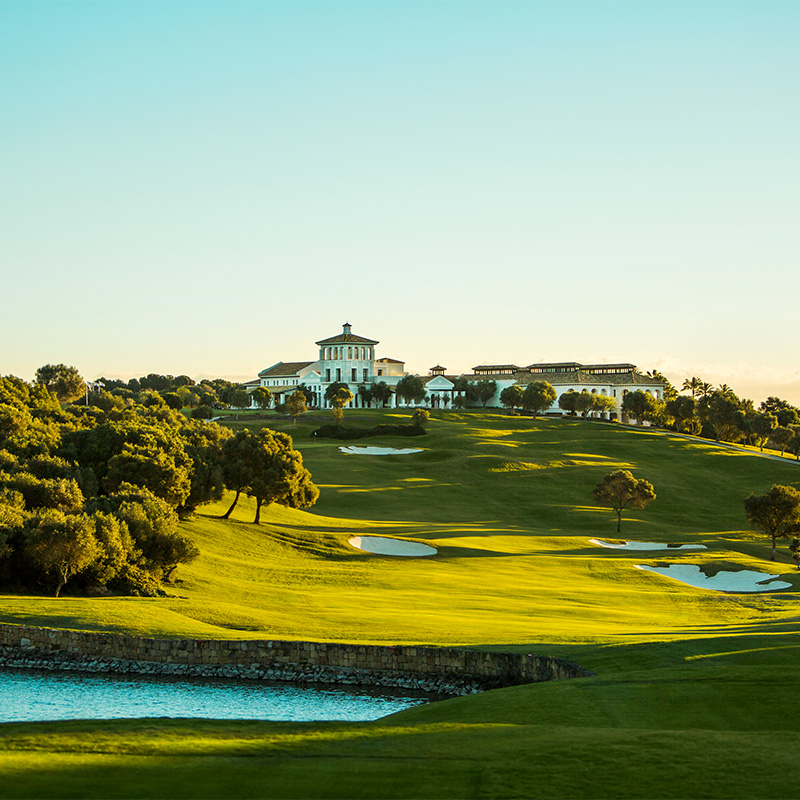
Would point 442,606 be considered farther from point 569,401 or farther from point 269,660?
point 569,401

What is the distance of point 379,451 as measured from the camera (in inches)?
4299

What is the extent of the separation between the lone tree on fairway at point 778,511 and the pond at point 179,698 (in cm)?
4249

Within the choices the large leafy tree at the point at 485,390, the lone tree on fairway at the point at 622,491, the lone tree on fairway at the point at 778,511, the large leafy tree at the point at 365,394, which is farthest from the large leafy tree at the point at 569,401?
the lone tree on fairway at the point at 778,511

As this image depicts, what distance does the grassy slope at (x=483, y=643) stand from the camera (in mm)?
12461

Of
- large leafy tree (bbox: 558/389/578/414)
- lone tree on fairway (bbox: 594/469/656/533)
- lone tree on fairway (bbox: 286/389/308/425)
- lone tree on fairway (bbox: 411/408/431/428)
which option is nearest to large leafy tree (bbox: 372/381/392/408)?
large leafy tree (bbox: 558/389/578/414)

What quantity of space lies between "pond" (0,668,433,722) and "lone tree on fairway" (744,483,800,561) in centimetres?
4249

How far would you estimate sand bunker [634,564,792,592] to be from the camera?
5041cm

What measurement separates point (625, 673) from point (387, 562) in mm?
29472

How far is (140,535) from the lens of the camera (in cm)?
3888

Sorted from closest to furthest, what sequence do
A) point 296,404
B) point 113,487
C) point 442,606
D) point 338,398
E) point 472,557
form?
1. point 442,606
2. point 113,487
3. point 472,557
4. point 296,404
5. point 338,398

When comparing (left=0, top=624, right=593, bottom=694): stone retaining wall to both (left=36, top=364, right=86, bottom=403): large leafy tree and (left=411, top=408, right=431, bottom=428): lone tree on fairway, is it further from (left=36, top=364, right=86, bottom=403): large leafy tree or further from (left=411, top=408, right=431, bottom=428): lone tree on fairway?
(left=36, top=364, right=86, bottom=403): large leafy tree

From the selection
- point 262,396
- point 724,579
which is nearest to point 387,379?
point 262,396

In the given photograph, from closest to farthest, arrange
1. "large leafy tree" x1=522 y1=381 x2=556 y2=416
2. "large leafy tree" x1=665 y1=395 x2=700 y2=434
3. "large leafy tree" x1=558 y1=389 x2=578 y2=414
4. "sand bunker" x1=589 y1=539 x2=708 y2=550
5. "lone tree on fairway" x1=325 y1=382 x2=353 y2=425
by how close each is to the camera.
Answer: "sand bunker" x1=589 y1=539 x2=708 y2=550 < "lone tree on fairway" x1=325 y1=382 x2=353 y2=425 < "large leafy tree" x1=665 y1=395 x2=700 y2=434 < "large leafy tree" x1=522 y1=381 x2=556 y2=416 < "large leafy tree" x1=558 y1=389 x2=578 y2=414

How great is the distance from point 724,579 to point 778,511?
1178 cm
